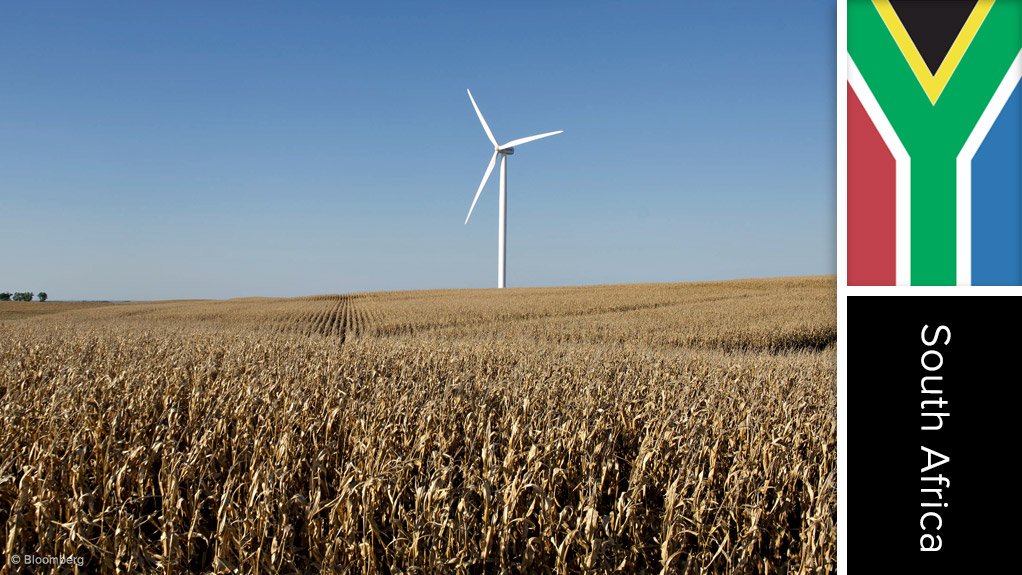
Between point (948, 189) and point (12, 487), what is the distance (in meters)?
5.81

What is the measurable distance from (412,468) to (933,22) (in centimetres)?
410

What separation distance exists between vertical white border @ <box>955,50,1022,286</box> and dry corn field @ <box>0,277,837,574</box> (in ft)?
2.20

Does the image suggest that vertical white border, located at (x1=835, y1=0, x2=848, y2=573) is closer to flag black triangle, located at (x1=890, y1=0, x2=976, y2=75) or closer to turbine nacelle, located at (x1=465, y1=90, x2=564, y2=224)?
flag black triangle, located at (x1=890, y1=0, x2=976, y2=75)

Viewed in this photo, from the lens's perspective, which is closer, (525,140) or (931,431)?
(931,431)

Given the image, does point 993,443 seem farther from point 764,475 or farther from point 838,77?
point 764,475

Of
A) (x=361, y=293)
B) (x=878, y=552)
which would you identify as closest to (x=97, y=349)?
(x=878, y=552)

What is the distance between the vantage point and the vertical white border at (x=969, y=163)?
1778 mm

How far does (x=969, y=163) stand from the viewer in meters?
1.79

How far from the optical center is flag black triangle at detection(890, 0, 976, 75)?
6.01 feet

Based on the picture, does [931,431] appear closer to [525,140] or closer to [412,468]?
[412,468]

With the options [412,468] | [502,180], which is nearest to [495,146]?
[502,180]

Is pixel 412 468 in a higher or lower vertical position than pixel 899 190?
lower

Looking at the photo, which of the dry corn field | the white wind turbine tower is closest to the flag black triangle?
the dry corn field

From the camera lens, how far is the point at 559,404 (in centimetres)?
673
